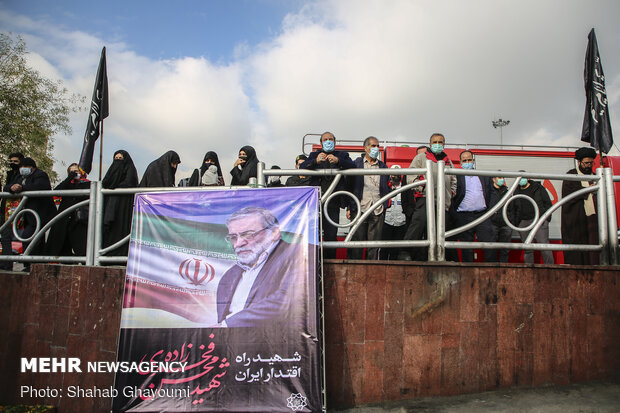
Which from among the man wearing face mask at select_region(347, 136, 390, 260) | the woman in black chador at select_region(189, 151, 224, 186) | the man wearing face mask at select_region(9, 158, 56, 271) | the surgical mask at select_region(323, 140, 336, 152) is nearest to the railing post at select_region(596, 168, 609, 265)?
the man wearing face mask at select_region(347, 136, 390, 260)

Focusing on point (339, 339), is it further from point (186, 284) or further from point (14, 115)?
point (14, 115)

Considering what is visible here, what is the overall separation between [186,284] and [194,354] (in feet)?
2.00

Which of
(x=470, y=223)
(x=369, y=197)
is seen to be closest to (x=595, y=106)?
(x=470, y=223)

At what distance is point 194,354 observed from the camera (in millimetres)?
3457

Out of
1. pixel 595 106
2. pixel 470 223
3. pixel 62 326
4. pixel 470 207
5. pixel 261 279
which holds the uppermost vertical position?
pixel 595 106

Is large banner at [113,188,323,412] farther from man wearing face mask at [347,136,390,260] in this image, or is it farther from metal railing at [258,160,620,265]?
man wearing face mask at [347,136,390,260]

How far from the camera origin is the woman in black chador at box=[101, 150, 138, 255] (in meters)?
4.59

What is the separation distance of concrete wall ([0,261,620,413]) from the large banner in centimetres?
38

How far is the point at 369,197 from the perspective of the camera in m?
4.59

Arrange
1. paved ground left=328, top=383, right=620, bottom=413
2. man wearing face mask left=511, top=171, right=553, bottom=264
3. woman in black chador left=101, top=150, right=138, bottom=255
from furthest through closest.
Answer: man wearing face mask left=511, top=171, right=553, bottom=264 < woman in black chador left=101, top=150, right=138, bottom=255 < paved ground left=328, top=383, right=620, bottom=413

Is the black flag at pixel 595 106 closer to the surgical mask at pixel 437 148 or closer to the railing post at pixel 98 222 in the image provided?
the surgical mask at pixel 437 148

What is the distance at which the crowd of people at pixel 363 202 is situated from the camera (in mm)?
4414

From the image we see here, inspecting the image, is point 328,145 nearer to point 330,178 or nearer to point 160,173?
point 330,178

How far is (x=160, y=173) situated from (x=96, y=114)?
2010mm
